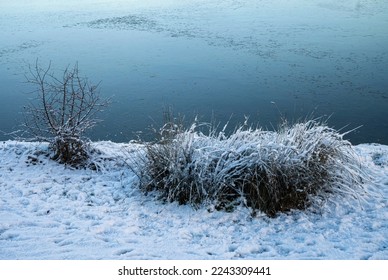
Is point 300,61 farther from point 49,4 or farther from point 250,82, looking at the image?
point 49,4

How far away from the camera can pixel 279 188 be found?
4.97 metres

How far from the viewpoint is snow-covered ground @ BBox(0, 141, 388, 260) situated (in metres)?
3.97

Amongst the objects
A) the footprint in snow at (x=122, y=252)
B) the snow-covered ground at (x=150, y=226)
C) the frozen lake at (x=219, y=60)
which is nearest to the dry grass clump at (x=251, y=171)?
the snow-covered ground at (x=150, y=226)

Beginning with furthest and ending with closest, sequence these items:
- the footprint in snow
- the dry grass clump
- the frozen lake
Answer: the frozen lake
the dry grass clump
the footprint in snow

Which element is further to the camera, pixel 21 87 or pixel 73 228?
pixel 21 87

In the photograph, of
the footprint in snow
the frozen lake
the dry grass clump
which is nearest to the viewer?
the footprint in snow

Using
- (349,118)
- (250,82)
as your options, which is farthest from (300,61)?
(349,118)

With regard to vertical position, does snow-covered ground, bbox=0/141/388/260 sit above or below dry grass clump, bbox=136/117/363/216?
below

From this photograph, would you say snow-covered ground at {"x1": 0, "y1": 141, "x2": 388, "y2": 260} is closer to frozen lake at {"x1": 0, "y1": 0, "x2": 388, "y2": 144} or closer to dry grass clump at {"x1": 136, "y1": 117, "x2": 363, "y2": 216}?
dry grass clump at {"x1": 136, "y1": 117, "x2": 363, "y2": 216}

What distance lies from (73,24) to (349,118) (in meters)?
13.8

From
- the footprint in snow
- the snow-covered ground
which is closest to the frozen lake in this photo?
the snow-covered ground

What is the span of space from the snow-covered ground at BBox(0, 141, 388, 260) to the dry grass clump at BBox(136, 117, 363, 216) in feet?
0.60

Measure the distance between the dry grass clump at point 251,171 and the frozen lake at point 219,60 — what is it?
306 cm

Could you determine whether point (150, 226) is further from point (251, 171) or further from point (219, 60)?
point (219, 60)
